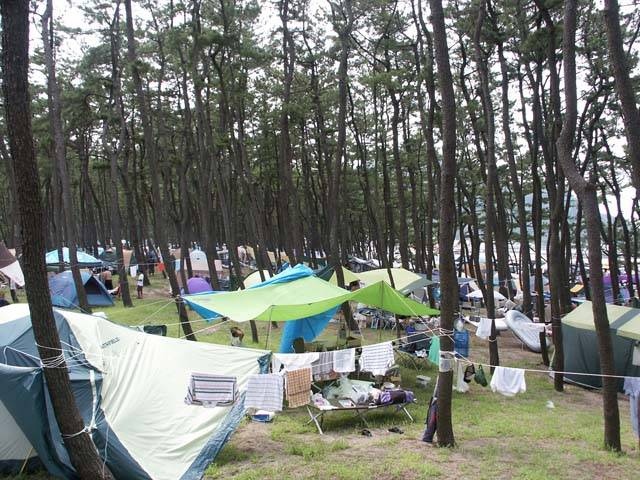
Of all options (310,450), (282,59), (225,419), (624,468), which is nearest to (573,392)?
(624,468)

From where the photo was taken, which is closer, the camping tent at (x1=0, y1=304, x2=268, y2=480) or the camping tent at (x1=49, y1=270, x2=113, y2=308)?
the camping tent at (x1=0, y1=304, x2=268, y2=480)

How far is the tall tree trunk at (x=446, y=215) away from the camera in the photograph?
24.3 feet

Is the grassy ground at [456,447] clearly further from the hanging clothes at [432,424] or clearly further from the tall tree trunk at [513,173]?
the tall tree trunk at [513,173]

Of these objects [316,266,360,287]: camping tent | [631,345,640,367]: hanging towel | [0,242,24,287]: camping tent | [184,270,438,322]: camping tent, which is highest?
[0,242,24,287]: camping tent

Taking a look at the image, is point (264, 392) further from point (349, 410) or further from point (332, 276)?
point (332, 276)

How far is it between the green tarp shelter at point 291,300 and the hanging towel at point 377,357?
200 cm

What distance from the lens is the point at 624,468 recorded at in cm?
689

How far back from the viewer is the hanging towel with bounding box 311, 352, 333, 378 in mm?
8805

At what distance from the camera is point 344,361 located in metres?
8.70

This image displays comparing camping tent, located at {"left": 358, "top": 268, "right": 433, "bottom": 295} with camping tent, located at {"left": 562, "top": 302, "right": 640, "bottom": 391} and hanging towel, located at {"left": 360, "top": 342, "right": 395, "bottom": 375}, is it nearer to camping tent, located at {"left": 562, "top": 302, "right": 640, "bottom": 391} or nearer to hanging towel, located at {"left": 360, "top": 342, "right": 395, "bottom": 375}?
camping tent, located at {"left": 562, "top": 302, "right": 640, "bottom": 391}

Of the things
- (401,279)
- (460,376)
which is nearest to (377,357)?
(460,376)

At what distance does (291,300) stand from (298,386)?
2.69 m

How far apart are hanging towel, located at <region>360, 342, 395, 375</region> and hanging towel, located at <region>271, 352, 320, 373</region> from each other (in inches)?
29.1

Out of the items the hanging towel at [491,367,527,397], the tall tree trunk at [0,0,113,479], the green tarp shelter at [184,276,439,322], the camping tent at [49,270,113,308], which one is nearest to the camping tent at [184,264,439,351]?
the green tarp shelter at [184,276,439,322]
